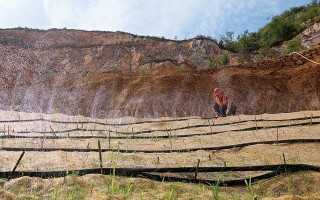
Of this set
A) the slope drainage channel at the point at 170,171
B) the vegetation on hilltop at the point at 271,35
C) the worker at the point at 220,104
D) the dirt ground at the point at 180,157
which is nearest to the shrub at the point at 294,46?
the vegetation on hilltop at the point at 271,35

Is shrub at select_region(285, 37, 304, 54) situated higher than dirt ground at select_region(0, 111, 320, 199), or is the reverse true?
shrub at select_region(285, 37, 304, 54)

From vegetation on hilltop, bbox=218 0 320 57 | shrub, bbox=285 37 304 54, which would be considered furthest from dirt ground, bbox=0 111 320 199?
vegetation on hilltop, bbox=218 0 320 57

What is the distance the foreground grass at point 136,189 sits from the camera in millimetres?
3385

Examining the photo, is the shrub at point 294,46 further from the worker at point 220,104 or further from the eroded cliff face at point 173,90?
the worker at point 220,104

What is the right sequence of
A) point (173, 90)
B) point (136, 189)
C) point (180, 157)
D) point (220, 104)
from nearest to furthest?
point (136, 189) < point (180, 157) < point (220, 104) < point (173, 90)

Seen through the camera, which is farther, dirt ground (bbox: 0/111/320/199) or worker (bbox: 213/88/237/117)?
worker (bbox: 213/88/237/117)

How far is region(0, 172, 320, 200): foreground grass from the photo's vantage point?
11.1ft

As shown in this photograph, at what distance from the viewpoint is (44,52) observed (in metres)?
25.9

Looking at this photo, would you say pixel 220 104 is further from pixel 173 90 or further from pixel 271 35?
pixel 271 35

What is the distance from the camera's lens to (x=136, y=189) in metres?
3.71

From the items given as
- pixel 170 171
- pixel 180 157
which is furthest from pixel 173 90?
pixel 170 171

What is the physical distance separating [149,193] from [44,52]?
23.8 metres

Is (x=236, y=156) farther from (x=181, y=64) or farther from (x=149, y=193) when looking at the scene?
(x=181, y=64)

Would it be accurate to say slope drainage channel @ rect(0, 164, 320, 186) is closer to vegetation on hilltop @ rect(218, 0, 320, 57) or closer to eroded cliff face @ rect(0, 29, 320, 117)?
eroded cliff face @ rect(0, 29, 320, 117)
